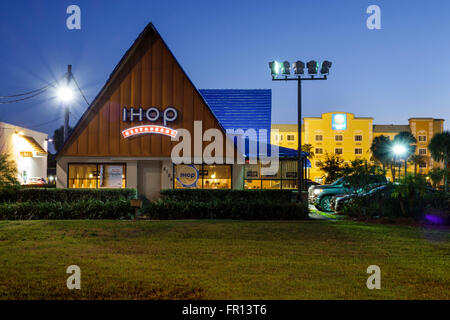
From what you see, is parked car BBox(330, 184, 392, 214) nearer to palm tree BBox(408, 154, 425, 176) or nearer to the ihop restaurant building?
the ihop restaurant building

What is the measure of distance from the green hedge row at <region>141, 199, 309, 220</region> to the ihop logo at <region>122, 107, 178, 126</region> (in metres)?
6.12

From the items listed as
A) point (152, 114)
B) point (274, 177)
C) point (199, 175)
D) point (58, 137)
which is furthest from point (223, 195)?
point (58, 137)

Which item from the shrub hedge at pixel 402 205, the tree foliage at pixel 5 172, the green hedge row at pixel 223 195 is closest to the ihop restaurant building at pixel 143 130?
the green hedge row at pixel 223 195

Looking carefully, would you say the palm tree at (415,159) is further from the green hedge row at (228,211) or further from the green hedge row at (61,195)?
the green hedge row at (61,195)

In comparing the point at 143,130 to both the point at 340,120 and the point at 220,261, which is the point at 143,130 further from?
the point at 340,120

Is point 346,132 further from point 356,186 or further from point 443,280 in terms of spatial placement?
point 443,280

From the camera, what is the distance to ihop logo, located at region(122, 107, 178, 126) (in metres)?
20.1

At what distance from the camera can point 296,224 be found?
1377cm

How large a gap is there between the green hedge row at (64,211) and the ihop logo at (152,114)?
20.5ft

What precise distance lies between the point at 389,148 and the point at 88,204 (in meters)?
60.9

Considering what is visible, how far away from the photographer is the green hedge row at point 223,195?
16.8m

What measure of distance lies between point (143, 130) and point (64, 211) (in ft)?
21.6

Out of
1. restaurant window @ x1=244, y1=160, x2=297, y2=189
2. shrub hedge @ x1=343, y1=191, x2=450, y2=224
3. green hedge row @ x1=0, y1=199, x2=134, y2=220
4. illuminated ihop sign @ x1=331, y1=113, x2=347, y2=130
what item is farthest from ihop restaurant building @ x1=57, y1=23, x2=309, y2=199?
illuminated ihop sign @ x1=331, y1=113, x2=347, y2=130

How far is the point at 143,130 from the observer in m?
20.2
